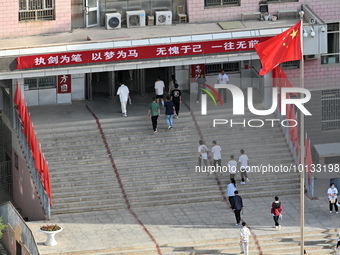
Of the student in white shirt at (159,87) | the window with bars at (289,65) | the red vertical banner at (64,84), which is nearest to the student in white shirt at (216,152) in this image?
the student in white shirt at (159,87)

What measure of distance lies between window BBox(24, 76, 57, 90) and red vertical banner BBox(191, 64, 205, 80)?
6.46m

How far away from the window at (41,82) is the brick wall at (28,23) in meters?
2.75

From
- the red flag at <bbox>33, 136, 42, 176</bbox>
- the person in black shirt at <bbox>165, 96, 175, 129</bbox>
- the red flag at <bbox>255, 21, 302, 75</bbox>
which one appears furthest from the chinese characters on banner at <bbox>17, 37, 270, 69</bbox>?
the red flag at <bbox>255, 21, 302, 75</bbox>

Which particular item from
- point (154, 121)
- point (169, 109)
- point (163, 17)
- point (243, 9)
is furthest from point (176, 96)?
point (243, 9)

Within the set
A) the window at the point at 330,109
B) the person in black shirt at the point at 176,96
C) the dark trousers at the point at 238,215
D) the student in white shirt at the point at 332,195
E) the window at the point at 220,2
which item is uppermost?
the window at the point at 220,2

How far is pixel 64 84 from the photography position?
184ft

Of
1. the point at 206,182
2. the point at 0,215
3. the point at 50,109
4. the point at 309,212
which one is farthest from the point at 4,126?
the point at 309,212

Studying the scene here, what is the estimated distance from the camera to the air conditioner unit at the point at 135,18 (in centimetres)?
5450

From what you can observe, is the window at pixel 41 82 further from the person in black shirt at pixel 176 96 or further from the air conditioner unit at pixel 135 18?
the person in black shirt at pixel 176 96

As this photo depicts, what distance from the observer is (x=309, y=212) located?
2021 inches

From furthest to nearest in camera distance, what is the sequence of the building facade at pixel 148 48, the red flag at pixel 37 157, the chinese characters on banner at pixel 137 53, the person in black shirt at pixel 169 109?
the person in black shirt at pixel 169 109 → the building facade at pixel 148 48 → the chinese characters on banner at pixel 137 53 → the red flag at pixel 37 157

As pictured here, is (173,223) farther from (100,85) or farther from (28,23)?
(28,23)

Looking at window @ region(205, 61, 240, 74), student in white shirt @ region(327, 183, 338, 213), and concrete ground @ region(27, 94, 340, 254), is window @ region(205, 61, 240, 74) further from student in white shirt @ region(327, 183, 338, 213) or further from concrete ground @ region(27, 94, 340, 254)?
student in white shirt @ region(327, 183, 338, 213)

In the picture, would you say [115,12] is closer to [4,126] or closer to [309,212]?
[4,126]
